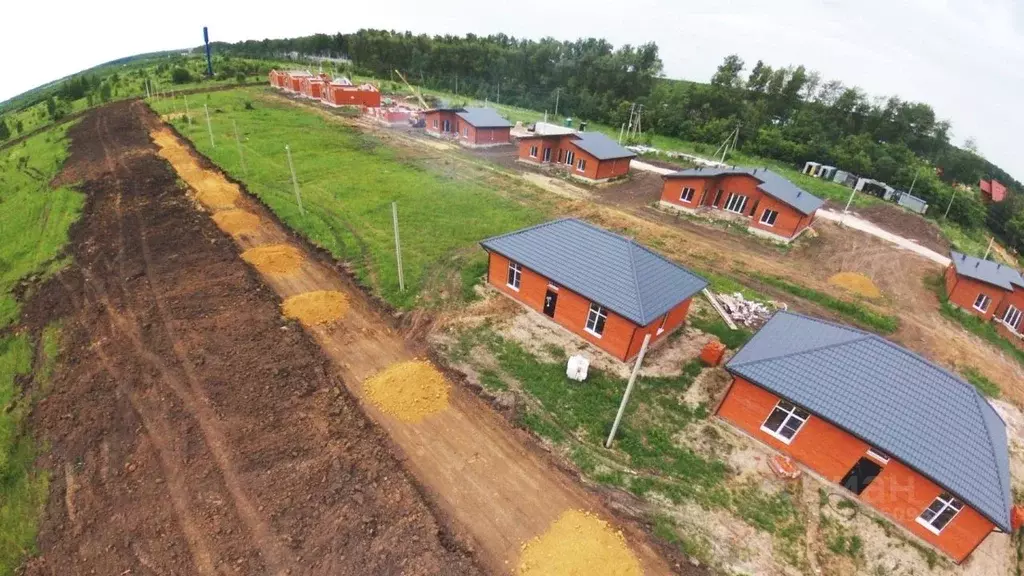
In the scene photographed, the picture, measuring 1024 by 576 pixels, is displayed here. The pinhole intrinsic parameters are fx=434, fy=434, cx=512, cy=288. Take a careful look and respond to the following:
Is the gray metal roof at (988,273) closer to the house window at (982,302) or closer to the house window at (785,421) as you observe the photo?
the house window at (982,302)

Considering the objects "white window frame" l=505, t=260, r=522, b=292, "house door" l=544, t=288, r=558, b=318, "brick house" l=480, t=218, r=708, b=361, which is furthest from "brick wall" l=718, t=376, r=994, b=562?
"white window frame" l=505, t=260, r=522, b=292

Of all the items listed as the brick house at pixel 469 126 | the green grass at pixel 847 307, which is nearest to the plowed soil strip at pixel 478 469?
the green grass at pixel 847 307

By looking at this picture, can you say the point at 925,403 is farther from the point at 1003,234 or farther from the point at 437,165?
the point at 1003,234

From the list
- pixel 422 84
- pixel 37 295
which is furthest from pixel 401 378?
pixel 422 84

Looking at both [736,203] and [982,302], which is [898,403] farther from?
[736,203]

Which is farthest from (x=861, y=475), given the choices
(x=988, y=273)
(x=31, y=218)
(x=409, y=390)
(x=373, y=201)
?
(x=31, y=218)
